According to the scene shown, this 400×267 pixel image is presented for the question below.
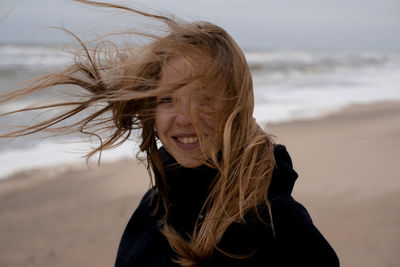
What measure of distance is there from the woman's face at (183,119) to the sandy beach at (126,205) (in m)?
2.35

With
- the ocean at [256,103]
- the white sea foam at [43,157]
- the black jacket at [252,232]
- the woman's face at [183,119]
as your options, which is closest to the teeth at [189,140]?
the woman's face at [183,119]

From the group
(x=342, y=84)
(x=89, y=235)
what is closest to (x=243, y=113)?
(x=89, y=235)

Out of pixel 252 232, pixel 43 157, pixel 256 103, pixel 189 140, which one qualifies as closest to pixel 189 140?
pixel 189 140

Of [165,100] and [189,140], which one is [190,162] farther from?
[165,100]

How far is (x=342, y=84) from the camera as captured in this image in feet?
56.0

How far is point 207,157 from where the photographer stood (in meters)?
1.71

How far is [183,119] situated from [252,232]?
0.51 meters

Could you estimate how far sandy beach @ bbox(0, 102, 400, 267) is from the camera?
3.82 m

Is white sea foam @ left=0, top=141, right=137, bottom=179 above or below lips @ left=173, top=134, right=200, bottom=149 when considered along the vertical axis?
below

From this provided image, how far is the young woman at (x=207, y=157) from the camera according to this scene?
5.09ft

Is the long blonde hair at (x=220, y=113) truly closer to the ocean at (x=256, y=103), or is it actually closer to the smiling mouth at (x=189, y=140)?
the smiling mouth at (x=189, y=140)

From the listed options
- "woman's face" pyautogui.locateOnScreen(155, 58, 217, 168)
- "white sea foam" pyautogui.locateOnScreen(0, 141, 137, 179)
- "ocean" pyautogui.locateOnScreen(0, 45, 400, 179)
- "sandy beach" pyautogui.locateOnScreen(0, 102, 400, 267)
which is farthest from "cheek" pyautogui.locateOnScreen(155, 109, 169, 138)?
"white sea foam" pyautogui.locateOnScreen(0, 141, 137, 179)

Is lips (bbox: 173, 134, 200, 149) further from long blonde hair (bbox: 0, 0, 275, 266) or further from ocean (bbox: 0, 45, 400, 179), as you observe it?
ocean (bbox: 0, 45, 400, 179)

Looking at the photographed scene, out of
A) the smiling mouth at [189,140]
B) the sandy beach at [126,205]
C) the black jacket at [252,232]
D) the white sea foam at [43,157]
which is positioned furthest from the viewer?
the white sea foam at [43,157]
